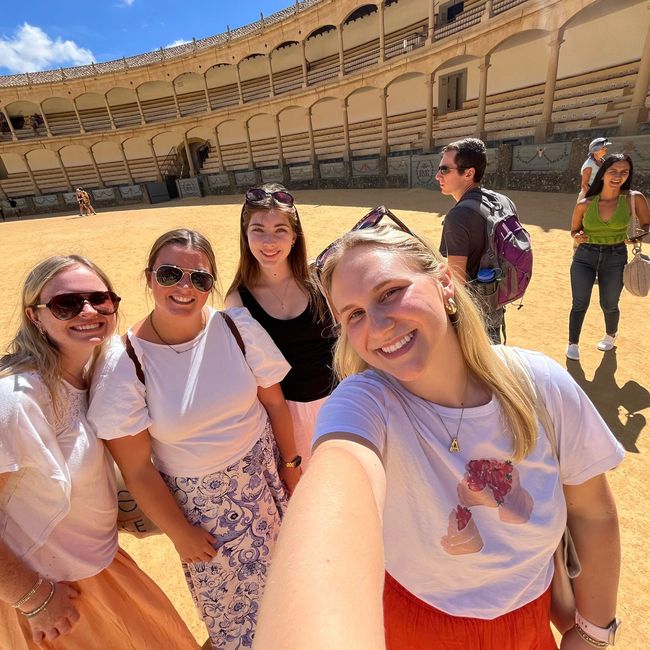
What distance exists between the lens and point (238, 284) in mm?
2145

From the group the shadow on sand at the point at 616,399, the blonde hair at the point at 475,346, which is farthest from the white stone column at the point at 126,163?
the blonde hair at the point at 475,346

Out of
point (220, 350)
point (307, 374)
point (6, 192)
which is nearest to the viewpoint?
point (220, 350)

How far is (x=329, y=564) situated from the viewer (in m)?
0.71

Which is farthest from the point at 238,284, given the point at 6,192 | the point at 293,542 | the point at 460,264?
the point at 6,192

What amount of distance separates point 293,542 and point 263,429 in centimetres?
108

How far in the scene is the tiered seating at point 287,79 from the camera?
74.9 ft

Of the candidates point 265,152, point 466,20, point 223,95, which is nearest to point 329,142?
point 265,152

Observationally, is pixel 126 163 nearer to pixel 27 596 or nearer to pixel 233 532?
pixel 233 532

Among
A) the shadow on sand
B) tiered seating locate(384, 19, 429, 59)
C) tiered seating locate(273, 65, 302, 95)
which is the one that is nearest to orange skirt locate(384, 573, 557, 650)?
the shadow on sand

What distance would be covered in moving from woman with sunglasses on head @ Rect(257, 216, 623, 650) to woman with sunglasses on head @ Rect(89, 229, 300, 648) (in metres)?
0.71

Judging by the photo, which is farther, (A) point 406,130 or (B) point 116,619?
(A) point 406,130

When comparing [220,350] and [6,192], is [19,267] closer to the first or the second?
[220,350]

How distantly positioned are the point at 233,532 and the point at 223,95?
30477 mm

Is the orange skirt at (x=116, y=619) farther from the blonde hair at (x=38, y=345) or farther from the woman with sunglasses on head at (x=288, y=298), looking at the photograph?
the woman with sunglasses on head at (x=288, y=298)
